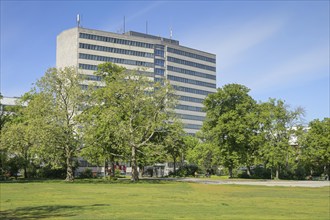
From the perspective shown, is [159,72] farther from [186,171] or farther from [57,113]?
[57,113]

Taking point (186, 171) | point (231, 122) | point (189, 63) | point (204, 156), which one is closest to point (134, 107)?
point (231, 122)

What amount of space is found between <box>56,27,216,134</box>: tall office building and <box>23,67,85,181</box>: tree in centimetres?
7110

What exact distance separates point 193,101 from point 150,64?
25301 millimetres

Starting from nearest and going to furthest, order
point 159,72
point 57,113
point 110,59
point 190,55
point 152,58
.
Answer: point 57,113
point 110,59
point 152,58
point 159,72
point 190,55

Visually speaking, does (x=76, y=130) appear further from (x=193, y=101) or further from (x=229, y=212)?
(x=193, y=101)

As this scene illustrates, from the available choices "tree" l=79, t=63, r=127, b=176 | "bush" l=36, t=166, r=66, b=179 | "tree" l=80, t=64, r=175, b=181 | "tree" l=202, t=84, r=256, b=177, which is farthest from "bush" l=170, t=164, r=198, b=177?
"tree" l=80, t=64, r=175, b=181

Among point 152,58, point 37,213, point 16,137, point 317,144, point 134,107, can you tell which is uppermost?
point 152,58

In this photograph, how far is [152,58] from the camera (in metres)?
156

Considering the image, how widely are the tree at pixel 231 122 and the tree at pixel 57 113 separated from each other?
29520mm

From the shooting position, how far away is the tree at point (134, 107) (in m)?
54.1

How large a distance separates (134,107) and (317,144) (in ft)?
127

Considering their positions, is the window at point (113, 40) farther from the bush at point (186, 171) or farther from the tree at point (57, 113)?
the tree at point (57, 113)

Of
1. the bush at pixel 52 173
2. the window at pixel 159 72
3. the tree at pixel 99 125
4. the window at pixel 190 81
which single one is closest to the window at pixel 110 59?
the window at pixel 159 72

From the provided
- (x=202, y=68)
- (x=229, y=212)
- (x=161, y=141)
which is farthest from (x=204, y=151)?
(x=202, y=68)
